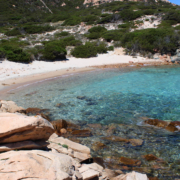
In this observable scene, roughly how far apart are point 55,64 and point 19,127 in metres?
15.8

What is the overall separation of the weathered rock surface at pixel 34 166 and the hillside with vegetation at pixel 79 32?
15490mm

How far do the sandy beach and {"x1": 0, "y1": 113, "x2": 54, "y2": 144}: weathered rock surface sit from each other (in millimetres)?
8228

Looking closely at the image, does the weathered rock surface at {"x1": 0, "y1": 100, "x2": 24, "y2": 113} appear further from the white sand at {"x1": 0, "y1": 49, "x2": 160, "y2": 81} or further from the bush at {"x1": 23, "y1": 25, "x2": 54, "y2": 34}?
the bush at {"x1": 23, "y1": 25, "x2": 54, "y2": 34}

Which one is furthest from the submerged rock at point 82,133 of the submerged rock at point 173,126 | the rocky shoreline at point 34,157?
the submerged rock at point 173,126

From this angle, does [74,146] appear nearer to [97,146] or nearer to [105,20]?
[97,146]

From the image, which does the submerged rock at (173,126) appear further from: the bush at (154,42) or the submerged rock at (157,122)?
the bush at (154,42)

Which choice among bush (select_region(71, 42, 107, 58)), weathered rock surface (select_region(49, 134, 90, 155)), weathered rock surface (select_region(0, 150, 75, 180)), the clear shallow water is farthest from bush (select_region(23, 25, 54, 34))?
weathered rock surface (select_region(0, 150, 75, 180))

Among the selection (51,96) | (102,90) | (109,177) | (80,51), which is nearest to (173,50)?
(80,51)

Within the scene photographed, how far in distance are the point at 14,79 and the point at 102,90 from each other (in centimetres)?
678

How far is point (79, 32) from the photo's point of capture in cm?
3822

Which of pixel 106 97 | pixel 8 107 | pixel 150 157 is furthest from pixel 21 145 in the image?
pixel 106 97

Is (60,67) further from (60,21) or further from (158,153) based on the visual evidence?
(60,21)

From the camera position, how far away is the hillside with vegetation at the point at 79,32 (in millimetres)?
20594

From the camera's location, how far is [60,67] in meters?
18.1
